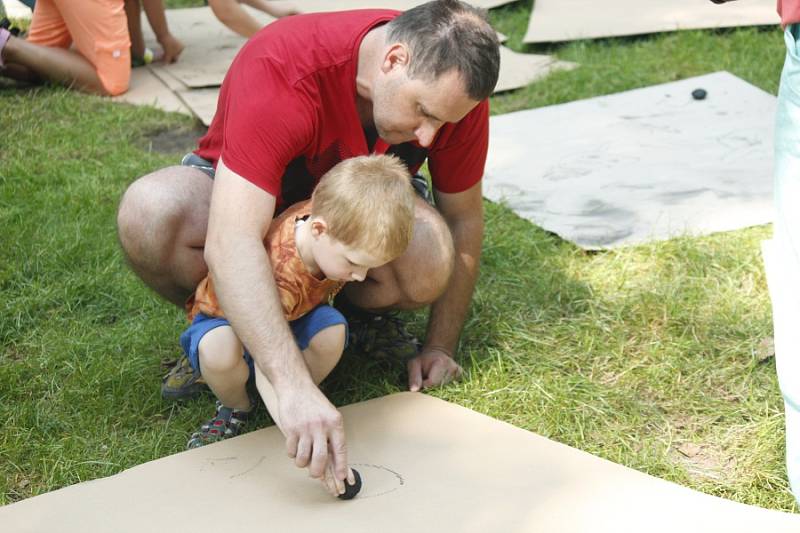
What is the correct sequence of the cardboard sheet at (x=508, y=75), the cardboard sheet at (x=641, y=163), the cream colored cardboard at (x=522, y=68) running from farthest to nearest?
the cream colored cardboard at (x=522, y=68) < the cardboard sheet at (x=508, y=75) < the cardboard sheet at (x=641, y=163)

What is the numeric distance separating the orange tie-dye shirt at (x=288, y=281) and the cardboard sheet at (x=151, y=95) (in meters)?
2.14

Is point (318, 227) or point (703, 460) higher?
point (318, 227)

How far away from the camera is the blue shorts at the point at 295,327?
214cm

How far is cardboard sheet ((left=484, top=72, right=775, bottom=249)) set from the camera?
3252mm

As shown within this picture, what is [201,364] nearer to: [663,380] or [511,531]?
→ [511,531]

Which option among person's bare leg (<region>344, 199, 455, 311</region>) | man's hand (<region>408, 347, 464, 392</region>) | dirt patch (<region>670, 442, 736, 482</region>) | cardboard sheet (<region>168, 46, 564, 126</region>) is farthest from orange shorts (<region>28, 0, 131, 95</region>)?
dirt patch (<region>670, 442, 736, 482</region>)

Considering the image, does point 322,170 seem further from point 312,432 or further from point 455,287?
point 312,432

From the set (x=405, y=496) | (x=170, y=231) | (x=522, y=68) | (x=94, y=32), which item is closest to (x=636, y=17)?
(x=522, y=68)

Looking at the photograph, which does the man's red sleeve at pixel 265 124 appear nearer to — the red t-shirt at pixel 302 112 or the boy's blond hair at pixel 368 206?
the red t-shirt at pixel 302 112

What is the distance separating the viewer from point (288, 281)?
2158mm

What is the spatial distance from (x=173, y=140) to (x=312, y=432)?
93.9 inches

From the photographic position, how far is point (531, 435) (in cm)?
226

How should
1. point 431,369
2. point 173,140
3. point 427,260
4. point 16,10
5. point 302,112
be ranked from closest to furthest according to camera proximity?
point 302,112, point 427,260, point 431,369, point 173,140, point 16,10

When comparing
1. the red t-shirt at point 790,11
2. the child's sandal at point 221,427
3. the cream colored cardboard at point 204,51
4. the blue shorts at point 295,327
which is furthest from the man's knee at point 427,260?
the cream colored cardboard at point 204,51
